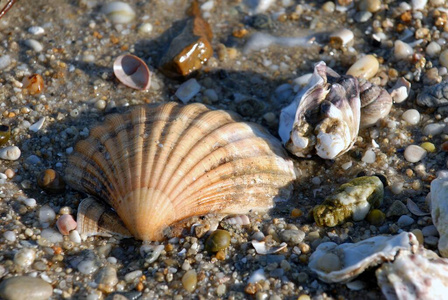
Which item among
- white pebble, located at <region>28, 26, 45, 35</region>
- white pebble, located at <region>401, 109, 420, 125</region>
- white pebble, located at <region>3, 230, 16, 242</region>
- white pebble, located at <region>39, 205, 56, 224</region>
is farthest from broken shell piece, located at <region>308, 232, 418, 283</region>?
white pebble, located at <region>28, 26, 45, 35</region>

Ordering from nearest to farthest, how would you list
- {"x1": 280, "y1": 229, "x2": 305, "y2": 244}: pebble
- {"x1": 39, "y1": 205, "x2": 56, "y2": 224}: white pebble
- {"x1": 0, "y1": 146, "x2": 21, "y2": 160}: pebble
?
{"x1": 280, "y1": 229, "x2": 305, "y2": 244}: pebble < {"x1": 39, "y1": 205, "x2": 56, "y2": 224}: white pebble < {"x1": 0, "y1": 146, "x2": 21, "y2": 160}: pebble

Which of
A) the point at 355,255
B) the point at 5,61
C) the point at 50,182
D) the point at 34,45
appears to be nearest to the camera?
the point at 355,255

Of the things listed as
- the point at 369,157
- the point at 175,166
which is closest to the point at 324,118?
the point at 369,157

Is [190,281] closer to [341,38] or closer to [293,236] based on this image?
[293,236]

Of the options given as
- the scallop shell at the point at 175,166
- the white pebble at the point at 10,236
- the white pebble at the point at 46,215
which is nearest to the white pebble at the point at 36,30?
the scallop shell at the point at 175,166

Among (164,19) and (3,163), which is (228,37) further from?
(3,163)

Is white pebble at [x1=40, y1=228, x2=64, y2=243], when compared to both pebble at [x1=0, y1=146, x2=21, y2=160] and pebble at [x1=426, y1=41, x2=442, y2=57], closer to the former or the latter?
pebble at [x1=0, y1=146, x2=21, y2=160]
